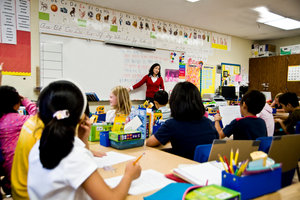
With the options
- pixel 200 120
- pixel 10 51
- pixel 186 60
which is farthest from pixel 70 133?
pixel 186 60

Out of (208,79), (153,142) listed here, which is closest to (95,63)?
(153,142)

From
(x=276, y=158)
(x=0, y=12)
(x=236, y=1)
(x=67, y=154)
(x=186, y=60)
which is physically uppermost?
(x=236, y=1)

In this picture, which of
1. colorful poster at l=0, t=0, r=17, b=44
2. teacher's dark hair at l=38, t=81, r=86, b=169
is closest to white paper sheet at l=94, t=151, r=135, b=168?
teacher's dark hair at l=38, t=81, r=86, b=169

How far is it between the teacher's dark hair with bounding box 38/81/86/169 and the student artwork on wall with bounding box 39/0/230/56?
10.7 feet

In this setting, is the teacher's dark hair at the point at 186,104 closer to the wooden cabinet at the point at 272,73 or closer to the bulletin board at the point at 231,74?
the bulletin board at the point at 231,74

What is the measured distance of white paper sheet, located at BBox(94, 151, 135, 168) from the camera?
145 centimetres

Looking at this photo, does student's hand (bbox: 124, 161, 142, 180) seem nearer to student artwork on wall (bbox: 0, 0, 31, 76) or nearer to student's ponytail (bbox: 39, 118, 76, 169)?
student's ponytail (bbox: 39, 118, 76, 169)

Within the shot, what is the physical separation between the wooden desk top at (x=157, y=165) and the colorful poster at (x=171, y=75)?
12.0 feet

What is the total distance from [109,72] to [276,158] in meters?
3.51

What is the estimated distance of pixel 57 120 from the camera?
0.88 meters

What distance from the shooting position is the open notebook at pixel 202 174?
1.01m

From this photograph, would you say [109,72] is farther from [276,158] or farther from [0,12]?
[276,158]

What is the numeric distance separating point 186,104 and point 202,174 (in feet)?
2.32

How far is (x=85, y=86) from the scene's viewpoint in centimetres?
422
